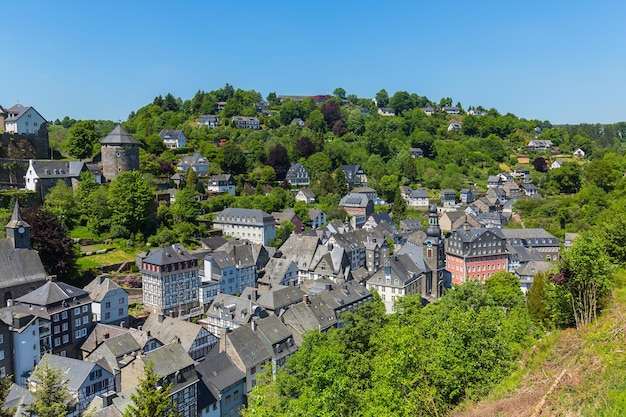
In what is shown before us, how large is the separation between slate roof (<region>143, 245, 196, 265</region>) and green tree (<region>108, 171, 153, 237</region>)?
35.1ft

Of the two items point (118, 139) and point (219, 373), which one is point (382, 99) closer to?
point (118, 139)

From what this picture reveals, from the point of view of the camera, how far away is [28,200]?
5353 centimetres

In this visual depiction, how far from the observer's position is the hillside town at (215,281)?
105 feet

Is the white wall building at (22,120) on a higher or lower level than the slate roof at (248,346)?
higher

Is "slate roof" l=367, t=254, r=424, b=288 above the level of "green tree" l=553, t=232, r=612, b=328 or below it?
below

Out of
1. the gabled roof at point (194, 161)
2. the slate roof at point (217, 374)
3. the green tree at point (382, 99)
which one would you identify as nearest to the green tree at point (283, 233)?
the gabled roof at point (194, 161)

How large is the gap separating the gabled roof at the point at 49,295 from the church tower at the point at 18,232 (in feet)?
17.9

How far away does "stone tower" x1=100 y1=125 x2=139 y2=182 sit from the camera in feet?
206

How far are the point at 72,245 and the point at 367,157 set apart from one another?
72.2 metres

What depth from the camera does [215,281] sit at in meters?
49.0

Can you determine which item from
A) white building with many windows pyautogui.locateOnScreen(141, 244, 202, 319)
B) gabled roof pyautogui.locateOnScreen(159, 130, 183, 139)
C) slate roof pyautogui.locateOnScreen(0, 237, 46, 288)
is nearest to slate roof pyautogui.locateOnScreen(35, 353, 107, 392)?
slate roof pyautogui.locateOnScreen(0, 237, 46, 288)

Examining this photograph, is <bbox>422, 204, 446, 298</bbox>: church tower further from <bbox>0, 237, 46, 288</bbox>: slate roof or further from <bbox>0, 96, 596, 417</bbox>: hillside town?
<bbox>0, 237, 46, 288</bbox>: slate roof

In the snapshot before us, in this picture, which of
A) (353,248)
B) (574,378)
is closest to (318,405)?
(574,378)

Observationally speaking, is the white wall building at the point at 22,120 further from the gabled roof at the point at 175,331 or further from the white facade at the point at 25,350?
the white facade at the point at 25,350
